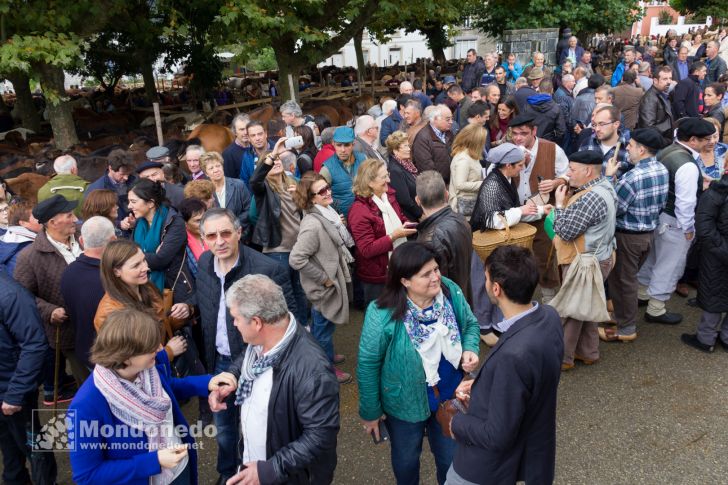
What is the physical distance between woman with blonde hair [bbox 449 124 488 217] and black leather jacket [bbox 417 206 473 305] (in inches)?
56.6

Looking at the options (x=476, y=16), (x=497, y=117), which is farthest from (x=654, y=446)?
(x=476, y=16)

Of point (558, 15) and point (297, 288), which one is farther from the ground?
point (558, 15)

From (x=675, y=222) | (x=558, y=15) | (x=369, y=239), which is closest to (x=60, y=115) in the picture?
(x=369, y=239)

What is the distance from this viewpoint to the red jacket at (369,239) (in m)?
4.27

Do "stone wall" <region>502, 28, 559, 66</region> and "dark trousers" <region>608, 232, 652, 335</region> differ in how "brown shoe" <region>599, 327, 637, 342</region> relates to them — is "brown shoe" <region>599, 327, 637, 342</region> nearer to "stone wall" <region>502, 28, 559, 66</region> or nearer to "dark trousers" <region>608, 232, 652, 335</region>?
"dark trousers" <region>608, 232, 652, 335</region>

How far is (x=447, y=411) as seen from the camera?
8.84ft

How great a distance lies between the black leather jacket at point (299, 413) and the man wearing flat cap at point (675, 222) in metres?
3.78

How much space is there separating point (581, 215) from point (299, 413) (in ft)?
8.78

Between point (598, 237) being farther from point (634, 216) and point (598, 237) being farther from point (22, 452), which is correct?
point (22, 452)

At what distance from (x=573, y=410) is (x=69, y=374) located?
162 inches

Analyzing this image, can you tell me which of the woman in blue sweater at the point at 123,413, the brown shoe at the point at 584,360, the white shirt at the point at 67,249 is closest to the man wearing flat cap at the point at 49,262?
the white shirt at the point at 67,249

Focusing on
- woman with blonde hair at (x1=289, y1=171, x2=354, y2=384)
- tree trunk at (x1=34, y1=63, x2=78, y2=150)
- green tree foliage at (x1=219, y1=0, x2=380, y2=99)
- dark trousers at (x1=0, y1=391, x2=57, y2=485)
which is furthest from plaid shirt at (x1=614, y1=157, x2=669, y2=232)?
tree trunk at (x1=34, y1=63, x2=78, y2=150)

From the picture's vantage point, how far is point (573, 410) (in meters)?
4.08

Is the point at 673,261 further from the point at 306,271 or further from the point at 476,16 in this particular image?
the point at 476,16
